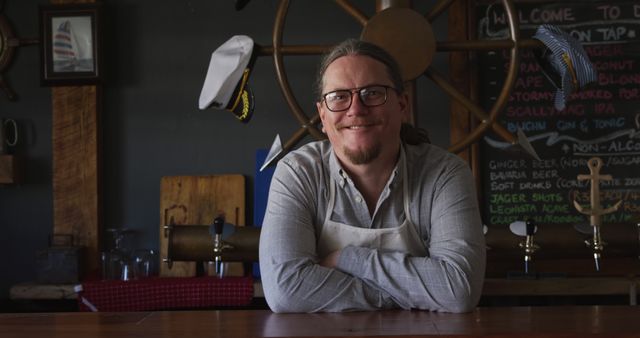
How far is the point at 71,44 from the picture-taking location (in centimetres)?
328

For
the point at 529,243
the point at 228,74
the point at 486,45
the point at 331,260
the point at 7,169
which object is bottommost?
the point at 529,243

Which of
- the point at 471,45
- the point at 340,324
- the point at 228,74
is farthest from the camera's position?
the point at 471,45

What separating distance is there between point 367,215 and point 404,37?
1.04m

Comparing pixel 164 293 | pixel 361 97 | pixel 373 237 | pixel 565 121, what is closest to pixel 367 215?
pixel 373 237

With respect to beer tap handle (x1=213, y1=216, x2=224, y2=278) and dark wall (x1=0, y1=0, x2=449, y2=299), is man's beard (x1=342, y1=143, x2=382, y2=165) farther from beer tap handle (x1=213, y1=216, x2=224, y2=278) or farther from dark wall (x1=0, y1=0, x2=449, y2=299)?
dark wall (x1=0, y1=0, x2=449, y2=299)

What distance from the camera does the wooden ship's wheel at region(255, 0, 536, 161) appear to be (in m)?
2.69

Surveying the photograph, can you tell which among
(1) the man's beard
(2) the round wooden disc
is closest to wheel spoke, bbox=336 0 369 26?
(2) the round wooden disc

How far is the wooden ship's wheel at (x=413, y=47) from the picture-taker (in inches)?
106

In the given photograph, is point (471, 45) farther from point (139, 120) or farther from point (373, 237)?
point (139, 120)

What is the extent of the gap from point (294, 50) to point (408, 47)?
435 mm

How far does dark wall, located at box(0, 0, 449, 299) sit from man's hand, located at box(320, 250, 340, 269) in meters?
1.65

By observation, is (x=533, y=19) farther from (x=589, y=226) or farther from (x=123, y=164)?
(x=123, y=164)

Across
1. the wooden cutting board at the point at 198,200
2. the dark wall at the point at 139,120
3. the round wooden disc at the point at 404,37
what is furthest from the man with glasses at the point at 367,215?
the dark wall at the point at 139,120

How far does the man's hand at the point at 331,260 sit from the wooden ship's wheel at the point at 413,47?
40.9 inches
